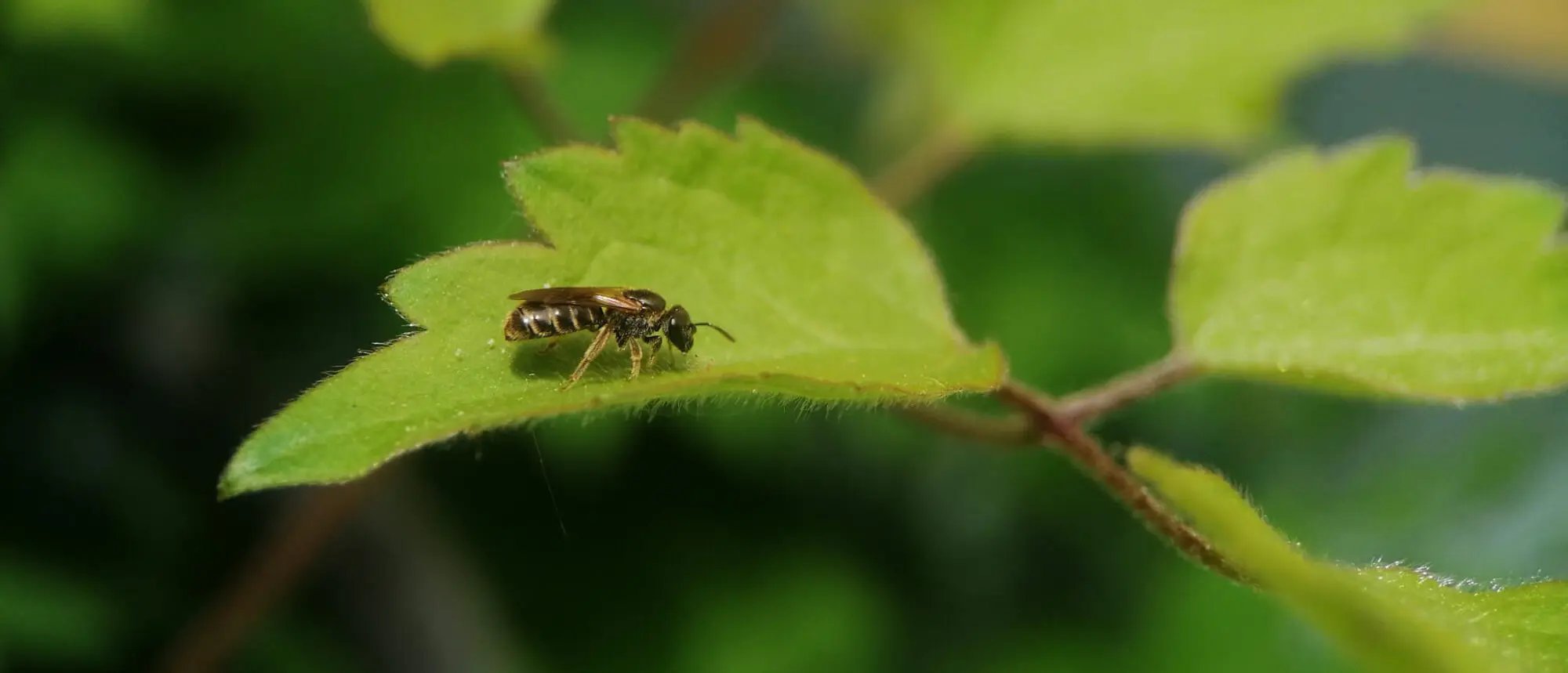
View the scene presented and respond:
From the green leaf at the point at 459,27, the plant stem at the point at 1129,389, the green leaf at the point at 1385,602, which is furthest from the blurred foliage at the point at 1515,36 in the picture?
the green leaf at the point at 459,27

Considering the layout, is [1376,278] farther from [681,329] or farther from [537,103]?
[537,103]

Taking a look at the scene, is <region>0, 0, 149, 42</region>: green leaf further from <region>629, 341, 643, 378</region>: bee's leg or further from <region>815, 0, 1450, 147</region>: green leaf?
<region>815, 0, 1450, 147</region>: green leaf

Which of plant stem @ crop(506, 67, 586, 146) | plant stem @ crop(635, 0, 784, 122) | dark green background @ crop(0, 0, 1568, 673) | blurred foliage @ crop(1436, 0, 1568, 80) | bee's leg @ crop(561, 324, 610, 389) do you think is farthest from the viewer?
blurred foliage @ crop(1436, 0, 1568, 80)

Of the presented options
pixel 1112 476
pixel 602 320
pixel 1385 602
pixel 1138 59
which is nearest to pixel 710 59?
pixel 1138 59

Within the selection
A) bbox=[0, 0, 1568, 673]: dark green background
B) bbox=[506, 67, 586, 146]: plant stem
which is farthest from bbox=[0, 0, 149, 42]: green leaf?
bbox=[506, 67, 586, 146]: plant stem

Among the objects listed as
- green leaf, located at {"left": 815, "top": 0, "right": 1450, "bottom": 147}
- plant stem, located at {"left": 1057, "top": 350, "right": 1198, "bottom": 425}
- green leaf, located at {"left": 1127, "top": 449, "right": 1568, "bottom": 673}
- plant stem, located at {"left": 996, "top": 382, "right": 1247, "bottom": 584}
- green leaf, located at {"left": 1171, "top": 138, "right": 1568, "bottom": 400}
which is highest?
green leaf, located at {"left": 815, "top": 0, "right": 1450, "bottom": 147}

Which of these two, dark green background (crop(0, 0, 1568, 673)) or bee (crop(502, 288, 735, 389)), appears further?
dark green background (crop(0, 0, 1568, 673))

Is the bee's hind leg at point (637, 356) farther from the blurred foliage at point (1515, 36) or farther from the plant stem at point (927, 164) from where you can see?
the blurred foliage at point (1515, 36)
